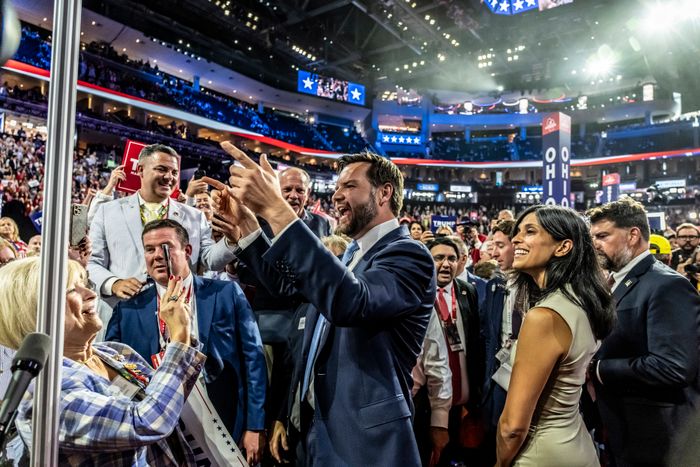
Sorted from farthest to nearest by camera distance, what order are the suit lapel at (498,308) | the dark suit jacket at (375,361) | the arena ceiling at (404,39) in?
the arena ceiling at (404,39) → the suit lapel at (498,308) → the dark suit jacket at (375,361)

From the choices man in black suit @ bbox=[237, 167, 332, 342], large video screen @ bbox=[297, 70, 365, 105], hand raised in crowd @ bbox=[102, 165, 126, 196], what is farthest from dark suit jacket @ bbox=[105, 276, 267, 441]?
large video screen @ bbox=[297, 70, 365, 105]

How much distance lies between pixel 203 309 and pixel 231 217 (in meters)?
0.90

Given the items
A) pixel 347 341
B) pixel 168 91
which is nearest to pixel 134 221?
pixel 347 341

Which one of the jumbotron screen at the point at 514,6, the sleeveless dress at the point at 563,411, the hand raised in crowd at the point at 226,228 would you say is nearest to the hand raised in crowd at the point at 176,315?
the hand raised in crowd at the point at 226,228

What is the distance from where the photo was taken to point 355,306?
1.33 m

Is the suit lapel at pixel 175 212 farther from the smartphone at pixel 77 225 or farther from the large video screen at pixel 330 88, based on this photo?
the large video screen at pixel 330 88

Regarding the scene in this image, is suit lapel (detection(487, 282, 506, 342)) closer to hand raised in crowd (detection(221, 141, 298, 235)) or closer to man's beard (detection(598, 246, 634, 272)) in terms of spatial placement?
man's beard (detection(598, 246, 634, 272))

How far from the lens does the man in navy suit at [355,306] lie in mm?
1312

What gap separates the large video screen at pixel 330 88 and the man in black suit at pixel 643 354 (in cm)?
2809

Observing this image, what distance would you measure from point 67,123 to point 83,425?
0.87 m

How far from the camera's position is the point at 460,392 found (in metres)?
3.22

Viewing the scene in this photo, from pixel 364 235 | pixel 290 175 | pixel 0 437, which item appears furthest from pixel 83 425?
pixel 290 175

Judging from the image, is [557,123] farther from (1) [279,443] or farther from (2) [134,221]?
(1) [279,443]

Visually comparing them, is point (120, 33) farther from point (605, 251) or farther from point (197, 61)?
point (605, 251)
